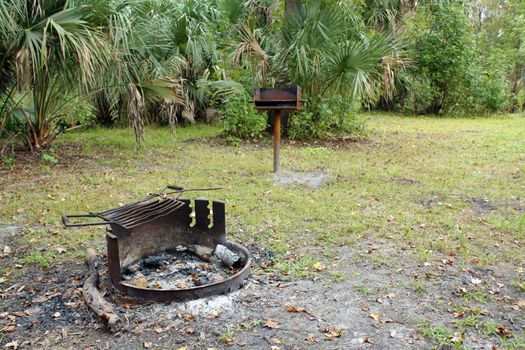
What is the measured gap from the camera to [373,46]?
7980 millimetres

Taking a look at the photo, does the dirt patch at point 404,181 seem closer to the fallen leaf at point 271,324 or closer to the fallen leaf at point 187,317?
the fallen leaf at point 271,324

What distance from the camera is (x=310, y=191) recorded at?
5.51m

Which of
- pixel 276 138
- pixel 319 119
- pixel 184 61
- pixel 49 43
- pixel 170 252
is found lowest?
pixel 170 252

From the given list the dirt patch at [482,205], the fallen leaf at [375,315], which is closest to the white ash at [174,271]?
the fallen leaf at [375,315]

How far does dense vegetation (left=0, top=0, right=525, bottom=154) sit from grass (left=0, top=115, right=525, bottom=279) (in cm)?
76

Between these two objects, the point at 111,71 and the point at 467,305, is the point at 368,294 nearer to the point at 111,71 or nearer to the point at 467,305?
the point at 467,305

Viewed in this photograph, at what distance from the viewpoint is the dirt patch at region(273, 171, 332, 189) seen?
5.87m

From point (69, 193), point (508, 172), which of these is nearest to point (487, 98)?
point (508, 172)

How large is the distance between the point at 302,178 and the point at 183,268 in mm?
3136

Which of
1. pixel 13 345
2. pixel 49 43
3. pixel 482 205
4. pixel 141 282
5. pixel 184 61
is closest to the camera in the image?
pixel 13 345

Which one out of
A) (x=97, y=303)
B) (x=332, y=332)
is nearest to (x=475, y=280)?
(x=332, y=332)

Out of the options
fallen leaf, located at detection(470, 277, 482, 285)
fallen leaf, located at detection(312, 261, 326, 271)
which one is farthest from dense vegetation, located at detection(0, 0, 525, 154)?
fallen leaf, located at detection(470, 277, 482, 285)

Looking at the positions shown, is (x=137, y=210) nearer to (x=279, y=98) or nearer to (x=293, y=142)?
(x=279, y=98)

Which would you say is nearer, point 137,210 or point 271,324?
point 271,324
